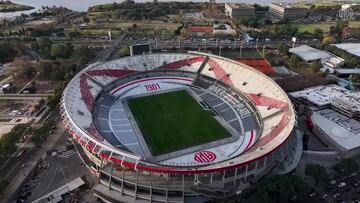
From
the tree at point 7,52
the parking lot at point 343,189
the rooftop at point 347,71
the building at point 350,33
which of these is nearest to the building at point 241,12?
the building at point 350,33

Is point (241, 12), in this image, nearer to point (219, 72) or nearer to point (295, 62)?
point (295, 62)

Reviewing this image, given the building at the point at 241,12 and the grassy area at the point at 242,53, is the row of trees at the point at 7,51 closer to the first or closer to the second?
the grassy area at the point at 242,53

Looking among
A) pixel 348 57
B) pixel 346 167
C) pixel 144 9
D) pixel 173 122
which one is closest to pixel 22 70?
pixel 173 122

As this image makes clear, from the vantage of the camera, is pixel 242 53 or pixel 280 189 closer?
pixel 280 189

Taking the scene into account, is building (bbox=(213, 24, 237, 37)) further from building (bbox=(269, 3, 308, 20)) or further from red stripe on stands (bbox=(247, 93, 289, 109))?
red stripe on stands (bbox=(247, 93, 289, 109))

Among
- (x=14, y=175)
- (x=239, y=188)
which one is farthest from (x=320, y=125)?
(x=14, y=175)

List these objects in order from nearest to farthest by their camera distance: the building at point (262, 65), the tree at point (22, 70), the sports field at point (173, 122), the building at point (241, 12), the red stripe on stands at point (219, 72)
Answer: the sports field at point (173, 122)
the red stripe on stands at point (219, 72)
the tree at point (22, 70)
the building at point (262, 65)
the building at point (241, 12)
